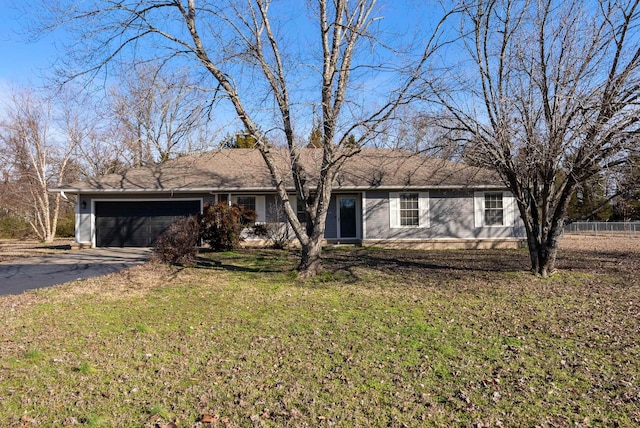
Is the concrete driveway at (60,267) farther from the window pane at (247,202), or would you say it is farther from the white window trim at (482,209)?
the white window trim at (482,209)

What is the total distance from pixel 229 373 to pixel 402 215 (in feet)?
43.5

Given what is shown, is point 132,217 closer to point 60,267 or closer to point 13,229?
point 60,267

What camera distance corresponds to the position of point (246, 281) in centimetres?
966

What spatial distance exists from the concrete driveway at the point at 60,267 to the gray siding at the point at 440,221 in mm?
8373

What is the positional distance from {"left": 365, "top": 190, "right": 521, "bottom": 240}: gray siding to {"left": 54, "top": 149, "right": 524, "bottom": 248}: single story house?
0.04m

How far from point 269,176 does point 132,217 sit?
19.1 feet

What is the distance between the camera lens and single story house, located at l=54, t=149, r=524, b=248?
16609 millimetres

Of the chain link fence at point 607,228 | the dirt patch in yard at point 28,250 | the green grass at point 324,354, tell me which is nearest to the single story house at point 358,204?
the dirt patch in yard at point 28,250

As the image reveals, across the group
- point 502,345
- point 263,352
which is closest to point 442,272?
point 502,345

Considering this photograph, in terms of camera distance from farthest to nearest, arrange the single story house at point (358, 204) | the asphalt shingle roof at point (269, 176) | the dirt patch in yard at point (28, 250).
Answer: the single story house at point (358, 204)
the asphalt shingle roof at point (269, 176)
the dirt patch in yard at point (28, 250)

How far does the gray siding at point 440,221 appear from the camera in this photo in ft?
55.1

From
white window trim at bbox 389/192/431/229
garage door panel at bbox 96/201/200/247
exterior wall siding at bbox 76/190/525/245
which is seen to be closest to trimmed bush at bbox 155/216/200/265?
exterior wall siding at bbox 76/190/525/245

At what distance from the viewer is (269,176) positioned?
17.4m

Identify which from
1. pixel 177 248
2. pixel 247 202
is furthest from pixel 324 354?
pixel 247 202
